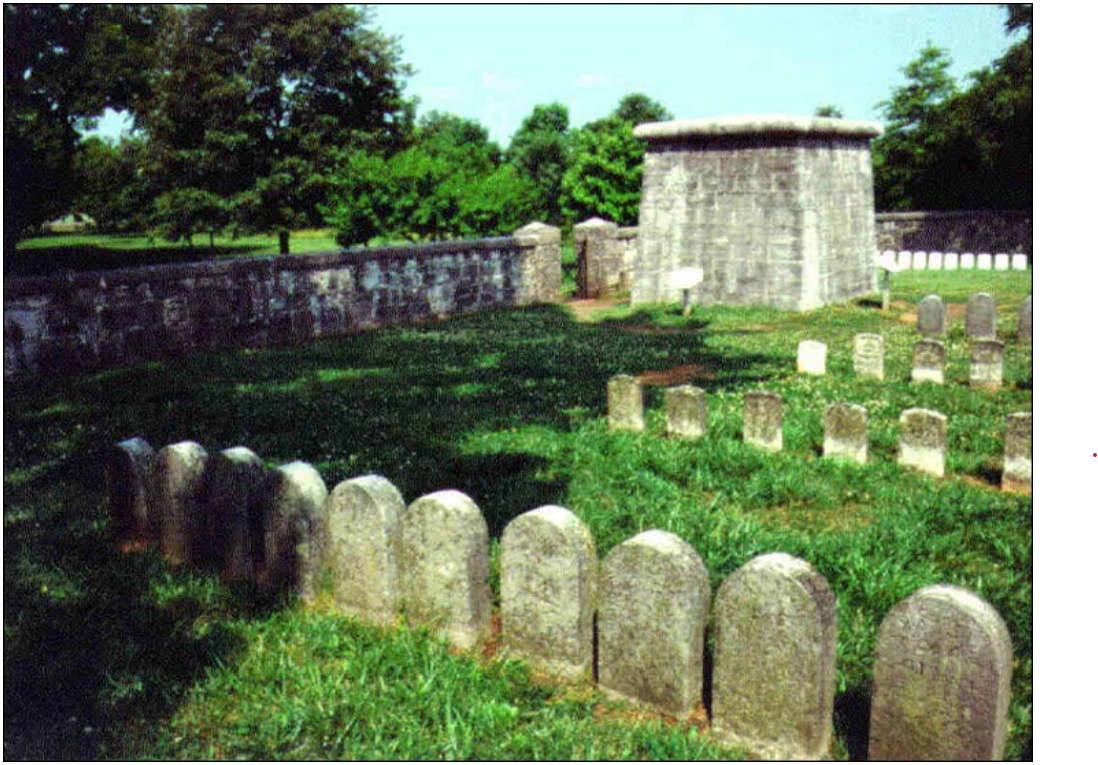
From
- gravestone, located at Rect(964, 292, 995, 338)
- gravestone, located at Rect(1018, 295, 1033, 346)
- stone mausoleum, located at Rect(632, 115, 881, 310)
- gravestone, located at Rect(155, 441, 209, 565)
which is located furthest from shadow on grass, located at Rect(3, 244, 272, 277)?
gravestone, located at Rect(1018, 295, 1033, 346)

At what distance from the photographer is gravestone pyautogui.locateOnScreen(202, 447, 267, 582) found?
16.1ft

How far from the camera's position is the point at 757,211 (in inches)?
655

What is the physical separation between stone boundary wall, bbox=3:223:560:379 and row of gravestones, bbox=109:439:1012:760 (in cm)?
672

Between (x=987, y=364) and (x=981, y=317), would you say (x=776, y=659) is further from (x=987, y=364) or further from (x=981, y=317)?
(x=981, y=317)

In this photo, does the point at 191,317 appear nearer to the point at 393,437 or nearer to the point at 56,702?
the point at 393,437

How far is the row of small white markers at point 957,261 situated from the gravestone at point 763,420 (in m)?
18.4

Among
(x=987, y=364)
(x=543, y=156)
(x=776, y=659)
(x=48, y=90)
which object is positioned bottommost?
(x=776, y=659)

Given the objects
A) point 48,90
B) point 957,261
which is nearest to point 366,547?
point 48,90

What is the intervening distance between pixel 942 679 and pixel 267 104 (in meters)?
32.2

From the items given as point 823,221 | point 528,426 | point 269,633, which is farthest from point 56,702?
point 823,221

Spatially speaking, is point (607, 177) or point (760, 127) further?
point (607, 177)

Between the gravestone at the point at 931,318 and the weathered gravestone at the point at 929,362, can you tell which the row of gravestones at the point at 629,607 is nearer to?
the weathered gravestone at the point at 929,362

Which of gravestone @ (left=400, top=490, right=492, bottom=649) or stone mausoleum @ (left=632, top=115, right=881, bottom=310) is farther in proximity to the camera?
stone mausoleum @ (left=632, top=115, right=881, bottom=310)

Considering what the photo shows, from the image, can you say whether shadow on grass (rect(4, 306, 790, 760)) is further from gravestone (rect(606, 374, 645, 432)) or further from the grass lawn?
gravestone (rect(606, 374, 645, 432))
